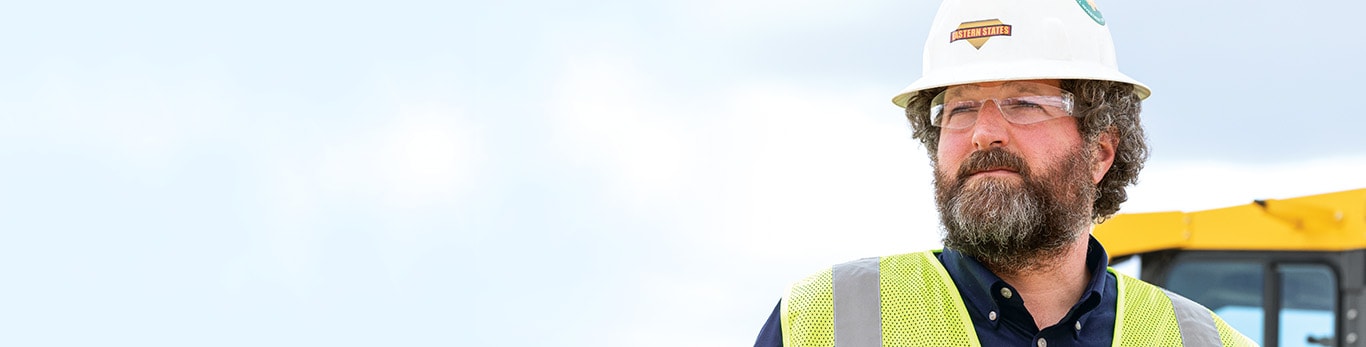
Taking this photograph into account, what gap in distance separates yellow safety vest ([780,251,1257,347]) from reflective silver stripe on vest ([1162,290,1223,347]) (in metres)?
0.05

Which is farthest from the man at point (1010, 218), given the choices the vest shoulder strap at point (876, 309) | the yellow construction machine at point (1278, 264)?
the yellow construction machine at point (1278, 264)

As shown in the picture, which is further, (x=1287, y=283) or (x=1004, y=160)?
(x=1287, y=283)

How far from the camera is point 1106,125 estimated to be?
3.37 metres

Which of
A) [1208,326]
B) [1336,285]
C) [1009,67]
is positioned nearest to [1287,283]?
[1336,285]

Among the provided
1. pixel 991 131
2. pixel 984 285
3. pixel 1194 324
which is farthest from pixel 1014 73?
pixel 1194 324

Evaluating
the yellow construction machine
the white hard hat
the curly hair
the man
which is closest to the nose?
the man

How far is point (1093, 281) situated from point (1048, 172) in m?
0.28

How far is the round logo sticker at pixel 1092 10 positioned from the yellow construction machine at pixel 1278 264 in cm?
371

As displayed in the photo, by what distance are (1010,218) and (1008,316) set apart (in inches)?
8.0

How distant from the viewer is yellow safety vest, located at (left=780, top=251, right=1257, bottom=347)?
3.04 m

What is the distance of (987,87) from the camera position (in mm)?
3250

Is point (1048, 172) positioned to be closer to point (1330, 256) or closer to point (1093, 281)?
point (1093, 281)

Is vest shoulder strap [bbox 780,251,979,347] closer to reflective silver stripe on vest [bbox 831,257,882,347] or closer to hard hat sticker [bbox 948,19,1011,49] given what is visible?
reflective silver stripe on vest [bbox 831,257,882,347]

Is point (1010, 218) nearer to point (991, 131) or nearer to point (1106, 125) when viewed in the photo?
point (991, 131)
